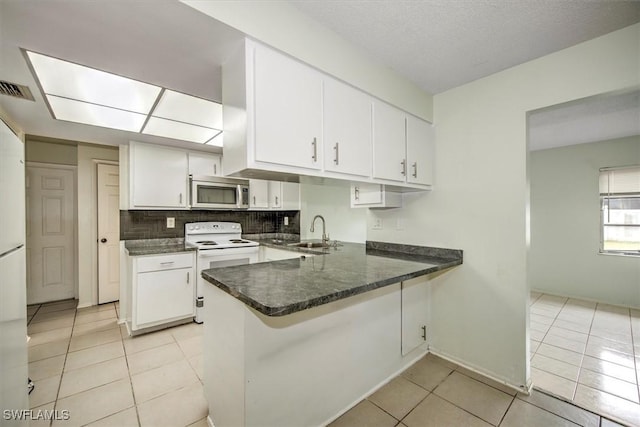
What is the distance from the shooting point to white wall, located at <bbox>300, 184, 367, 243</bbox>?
11.8ft

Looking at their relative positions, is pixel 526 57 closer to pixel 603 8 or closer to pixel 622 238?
pixel 603 8

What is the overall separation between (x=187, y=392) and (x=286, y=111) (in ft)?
6.72

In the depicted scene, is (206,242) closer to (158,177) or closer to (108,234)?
(158,177)

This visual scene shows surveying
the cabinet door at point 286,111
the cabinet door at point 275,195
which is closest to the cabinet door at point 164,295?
the cabinet door at point 275,195

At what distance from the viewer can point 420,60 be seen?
1.88 m

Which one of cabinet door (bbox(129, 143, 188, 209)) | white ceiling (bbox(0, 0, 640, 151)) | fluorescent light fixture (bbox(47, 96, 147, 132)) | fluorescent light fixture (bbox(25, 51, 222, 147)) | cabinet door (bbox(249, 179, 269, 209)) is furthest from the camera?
cabinet door (bbox(249, 179, 269, 209))

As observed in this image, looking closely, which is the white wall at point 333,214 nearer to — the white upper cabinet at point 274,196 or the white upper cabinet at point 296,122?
the white upper cabinet at point 274,196

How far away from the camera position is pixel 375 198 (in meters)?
2.48

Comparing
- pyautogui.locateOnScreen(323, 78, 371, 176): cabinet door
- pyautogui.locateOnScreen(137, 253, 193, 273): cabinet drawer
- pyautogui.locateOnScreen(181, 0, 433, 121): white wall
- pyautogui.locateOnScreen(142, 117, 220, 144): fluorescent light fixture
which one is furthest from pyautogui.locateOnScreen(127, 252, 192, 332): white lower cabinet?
pyautogui.locateOnScreen(181, 0, 433, 121): white wall

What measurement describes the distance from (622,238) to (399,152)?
4049 mm

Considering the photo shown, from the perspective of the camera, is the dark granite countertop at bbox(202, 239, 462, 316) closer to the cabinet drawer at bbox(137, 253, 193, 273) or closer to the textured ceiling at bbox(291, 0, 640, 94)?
the textured ceiling at bbox(291, 0, 640, 94)

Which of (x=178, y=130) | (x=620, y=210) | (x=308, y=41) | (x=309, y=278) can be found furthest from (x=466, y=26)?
(x=620, y=210)

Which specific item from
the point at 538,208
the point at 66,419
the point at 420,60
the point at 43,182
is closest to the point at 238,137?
the point at 420,60

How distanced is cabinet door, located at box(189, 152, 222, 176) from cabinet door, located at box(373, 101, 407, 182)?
2522mm
